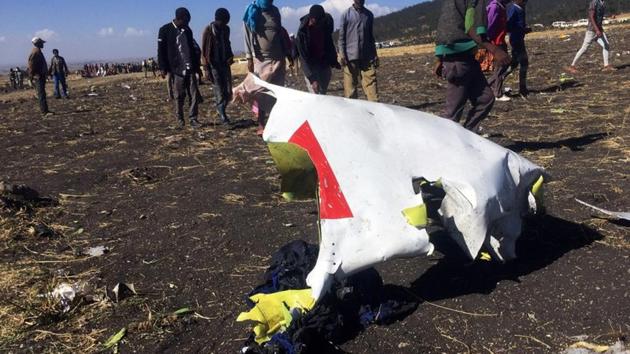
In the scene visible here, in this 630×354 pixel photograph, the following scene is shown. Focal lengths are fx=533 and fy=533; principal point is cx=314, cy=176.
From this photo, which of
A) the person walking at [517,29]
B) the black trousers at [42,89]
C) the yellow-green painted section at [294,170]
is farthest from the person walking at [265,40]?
the black trousers at [42,89]

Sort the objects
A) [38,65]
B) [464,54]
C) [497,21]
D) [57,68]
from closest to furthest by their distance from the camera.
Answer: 1. [464,54]
2. [497,21]
3. [38,65]
4. [57,68]

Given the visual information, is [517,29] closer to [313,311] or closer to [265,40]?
[265,40]

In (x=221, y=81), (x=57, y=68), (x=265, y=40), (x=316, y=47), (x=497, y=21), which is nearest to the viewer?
(x=316, y=47)

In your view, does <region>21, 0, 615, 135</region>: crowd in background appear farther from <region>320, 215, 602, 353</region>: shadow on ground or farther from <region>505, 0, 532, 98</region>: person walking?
<region>320, 215, 602, 353</region>: shadow on ground

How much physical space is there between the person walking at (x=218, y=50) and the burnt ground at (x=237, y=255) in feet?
4.12

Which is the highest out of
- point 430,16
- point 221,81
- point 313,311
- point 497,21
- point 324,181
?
point 430,16

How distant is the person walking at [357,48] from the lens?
7.25m

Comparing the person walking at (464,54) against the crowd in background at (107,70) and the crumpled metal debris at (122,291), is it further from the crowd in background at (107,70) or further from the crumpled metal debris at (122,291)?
the crowd in background at (107,70)

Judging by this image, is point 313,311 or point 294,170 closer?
point 313,311

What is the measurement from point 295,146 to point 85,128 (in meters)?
8.90

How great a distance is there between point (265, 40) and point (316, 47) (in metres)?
0.72

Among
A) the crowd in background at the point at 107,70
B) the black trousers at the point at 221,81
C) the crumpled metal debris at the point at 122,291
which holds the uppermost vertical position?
the crowd in background at the point at 107,70

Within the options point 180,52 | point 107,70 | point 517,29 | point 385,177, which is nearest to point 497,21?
point 517,29

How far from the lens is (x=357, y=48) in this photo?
724cm
